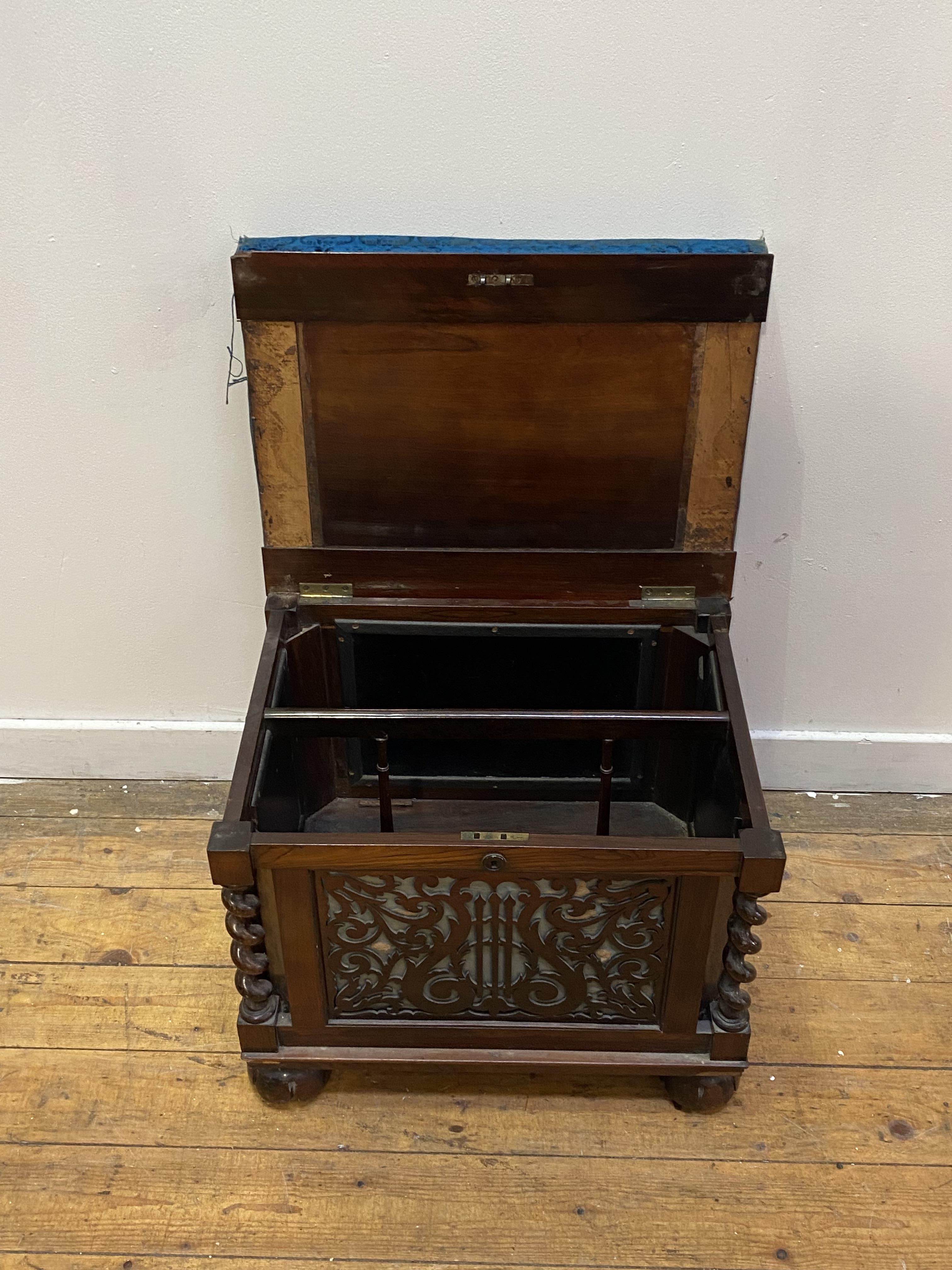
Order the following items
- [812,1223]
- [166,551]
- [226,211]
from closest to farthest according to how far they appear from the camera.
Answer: [812,1223], [226,211], [166,551]

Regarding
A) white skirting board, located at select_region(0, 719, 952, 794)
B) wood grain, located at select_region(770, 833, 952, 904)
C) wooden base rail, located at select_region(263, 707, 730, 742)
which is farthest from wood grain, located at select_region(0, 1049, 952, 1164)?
white skirting board, located at select_region(0, 719, 952, 794)

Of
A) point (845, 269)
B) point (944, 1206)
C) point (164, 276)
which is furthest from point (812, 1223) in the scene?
point (164, 276)

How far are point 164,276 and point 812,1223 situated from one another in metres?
1.74

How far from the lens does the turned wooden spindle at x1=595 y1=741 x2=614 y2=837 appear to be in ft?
5.62

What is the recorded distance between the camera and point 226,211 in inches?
66.6

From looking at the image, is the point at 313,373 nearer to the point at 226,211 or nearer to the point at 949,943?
the point at 226,211

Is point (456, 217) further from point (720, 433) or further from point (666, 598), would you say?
point (666, 598)

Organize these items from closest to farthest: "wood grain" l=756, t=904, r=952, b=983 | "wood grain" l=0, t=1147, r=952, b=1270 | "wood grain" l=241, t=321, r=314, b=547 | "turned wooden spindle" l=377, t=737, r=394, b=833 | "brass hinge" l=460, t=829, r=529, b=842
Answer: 1. "brass hinge" l=460, t=829, r=529, b=842
2. "wood grain" l=0, t=1147, r=952, b=1270
3. "wood grain" l=241, t=321, r=314, b=547
4. "turned wooden spindle" l=377, t=737, r=394, b=833
5. "wood grain" l=756, t=904, r=952, b=983

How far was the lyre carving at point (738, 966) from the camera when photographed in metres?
1.43

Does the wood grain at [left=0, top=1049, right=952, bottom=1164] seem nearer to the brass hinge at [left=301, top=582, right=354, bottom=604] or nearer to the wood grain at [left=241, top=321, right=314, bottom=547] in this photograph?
the brass hinge at [left=301, top=582, right=354, bottom=604]

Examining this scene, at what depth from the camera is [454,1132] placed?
5.44 feet

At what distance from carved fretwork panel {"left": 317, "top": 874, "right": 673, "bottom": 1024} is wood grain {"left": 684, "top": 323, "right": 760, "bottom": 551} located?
0.60 m

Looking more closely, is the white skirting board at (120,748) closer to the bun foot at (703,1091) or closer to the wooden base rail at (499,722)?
the wooden base rail at (499,722)

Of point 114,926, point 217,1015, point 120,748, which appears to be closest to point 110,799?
point 120,748
